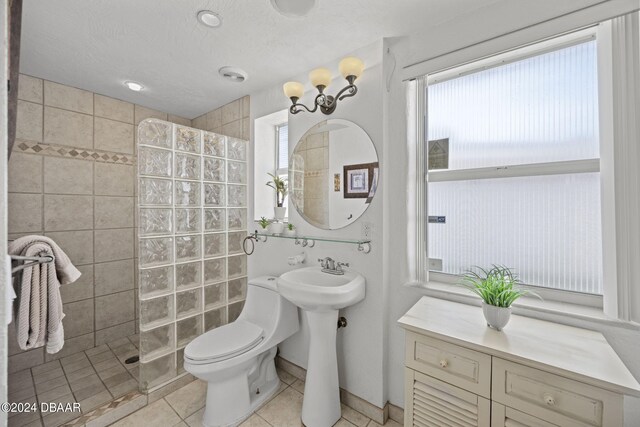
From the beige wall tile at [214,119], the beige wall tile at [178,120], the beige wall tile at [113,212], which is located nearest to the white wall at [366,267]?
the beige wall tile at [214,119]

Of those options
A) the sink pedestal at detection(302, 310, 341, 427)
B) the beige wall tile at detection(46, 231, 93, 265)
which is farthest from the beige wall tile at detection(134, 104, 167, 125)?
the sink pedestal at detection(302, 310, 341, 427)

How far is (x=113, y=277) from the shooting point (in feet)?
7.74

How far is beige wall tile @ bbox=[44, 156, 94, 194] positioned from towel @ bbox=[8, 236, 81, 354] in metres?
1.49

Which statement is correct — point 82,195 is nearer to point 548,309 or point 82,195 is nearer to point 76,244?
point 76,244

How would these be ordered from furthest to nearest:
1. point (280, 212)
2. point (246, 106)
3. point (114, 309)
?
point (114, 309)
point (246, 106)
point (280, 212)

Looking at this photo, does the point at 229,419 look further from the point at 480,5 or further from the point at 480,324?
the point at 480,5

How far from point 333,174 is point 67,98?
2340 mm

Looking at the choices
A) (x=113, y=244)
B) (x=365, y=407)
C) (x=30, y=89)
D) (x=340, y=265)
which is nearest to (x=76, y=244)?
(x=113, y=244)

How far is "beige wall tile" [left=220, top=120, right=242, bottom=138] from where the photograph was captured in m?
2.33

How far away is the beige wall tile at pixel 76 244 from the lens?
209 cm

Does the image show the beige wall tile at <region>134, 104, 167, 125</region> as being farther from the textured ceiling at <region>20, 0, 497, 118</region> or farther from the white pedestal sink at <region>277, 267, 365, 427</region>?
the white pedestal sink at <region>277, 267, 365, 427</region>

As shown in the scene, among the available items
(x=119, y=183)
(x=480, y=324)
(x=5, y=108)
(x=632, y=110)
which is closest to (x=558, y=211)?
(x=632, y=110)

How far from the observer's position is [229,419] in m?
1.48

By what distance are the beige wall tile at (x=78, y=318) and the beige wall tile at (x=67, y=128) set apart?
1.37 m
